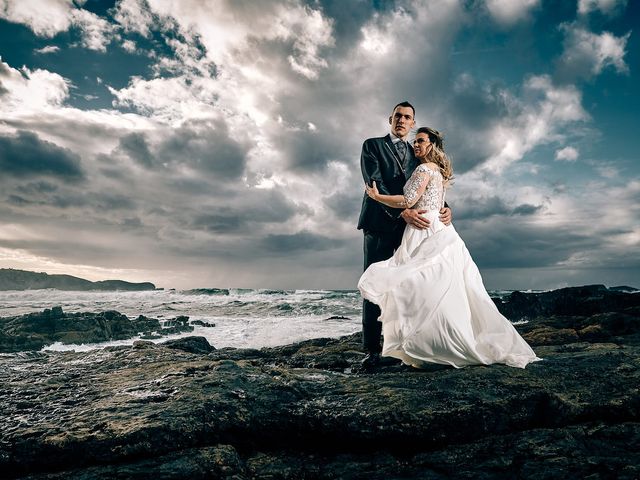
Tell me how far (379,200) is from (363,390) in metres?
2.12

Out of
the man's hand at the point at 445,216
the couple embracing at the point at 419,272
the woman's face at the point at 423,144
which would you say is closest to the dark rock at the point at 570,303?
the man's hand at the point at 445,216

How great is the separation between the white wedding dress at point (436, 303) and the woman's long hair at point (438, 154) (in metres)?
0.27

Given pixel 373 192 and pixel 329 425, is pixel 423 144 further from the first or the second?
pixel 329 425

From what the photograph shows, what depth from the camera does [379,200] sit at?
4.38 metres

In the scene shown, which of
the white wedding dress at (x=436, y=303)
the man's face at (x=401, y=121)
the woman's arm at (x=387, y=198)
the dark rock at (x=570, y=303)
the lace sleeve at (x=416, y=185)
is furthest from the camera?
the dark rock at (x=570, y=303)

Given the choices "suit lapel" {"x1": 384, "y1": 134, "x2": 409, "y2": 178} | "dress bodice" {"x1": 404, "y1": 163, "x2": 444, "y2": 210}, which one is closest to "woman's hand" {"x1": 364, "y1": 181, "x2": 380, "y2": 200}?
"dress bodice" {"x1": 404, "y1": 163, "x2": 444, "y2": 210}

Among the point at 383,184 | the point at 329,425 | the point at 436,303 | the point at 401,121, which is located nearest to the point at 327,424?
the point at 329,425

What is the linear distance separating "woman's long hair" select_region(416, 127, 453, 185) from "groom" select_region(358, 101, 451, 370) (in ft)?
0.88

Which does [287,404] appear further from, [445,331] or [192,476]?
[445,331]

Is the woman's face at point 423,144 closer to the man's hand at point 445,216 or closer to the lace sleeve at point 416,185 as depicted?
the lace sleeve at point 416,185

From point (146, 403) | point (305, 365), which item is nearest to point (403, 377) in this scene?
point (146, 403)

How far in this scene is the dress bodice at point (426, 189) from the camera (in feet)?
13.8

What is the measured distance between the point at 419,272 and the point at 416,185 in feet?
3.09

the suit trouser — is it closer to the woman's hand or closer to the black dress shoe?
the black dress shoe
